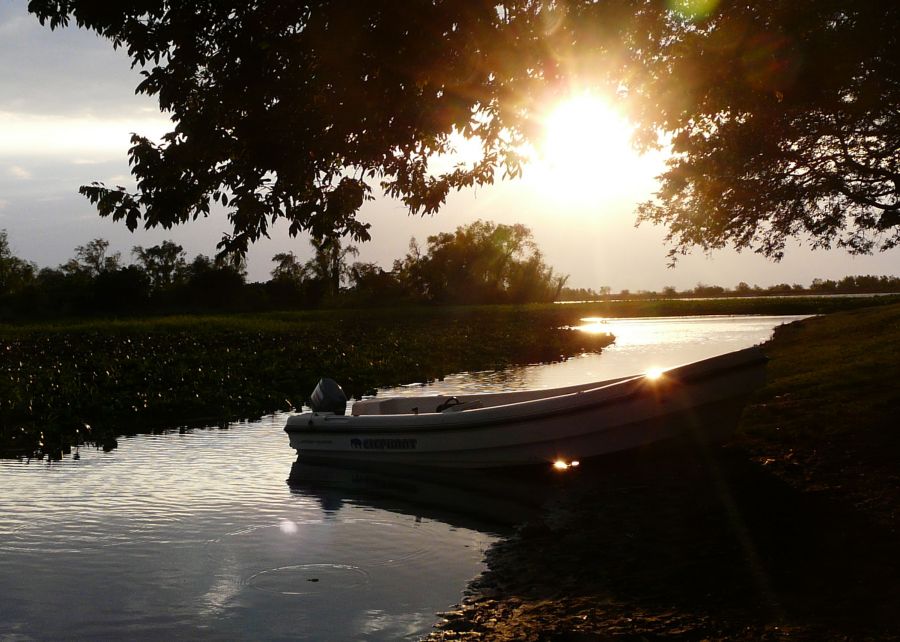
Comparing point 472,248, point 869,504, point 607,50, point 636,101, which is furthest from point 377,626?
point 472,248

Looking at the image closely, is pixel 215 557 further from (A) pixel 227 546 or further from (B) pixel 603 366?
(B) pixel 603 366

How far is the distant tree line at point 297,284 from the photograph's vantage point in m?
82.0

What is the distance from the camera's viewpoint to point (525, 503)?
12664 millimetres

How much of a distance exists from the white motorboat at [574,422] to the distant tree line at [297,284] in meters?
62.1

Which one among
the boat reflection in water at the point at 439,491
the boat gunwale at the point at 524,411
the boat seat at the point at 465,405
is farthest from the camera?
the boat seat at the point at 465,405

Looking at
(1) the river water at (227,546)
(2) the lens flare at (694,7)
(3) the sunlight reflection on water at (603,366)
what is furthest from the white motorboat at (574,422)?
(3) the sunlight reflection on water at (603,366)

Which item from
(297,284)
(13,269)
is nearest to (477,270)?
(297,284)

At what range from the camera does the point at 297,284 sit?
330 ft

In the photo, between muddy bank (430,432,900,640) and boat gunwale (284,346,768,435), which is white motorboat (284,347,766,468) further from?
muddy bank (430,432,900,640)

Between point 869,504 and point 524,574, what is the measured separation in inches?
172

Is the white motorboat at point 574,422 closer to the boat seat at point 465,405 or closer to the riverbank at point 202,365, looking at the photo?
the boat seat at point 465,405

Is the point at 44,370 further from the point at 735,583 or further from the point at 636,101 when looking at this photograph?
the point at 735,583

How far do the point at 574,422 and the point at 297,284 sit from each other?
89391 millimetres

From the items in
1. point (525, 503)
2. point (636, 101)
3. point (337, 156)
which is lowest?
point (525, 503)
